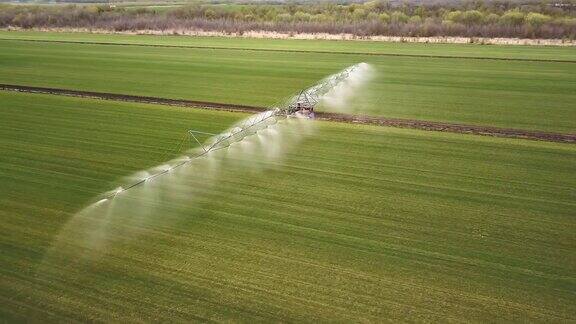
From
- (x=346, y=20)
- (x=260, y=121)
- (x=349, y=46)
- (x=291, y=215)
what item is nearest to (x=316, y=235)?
(x=291, y=215)

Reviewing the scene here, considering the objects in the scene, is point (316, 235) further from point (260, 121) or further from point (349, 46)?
point (349, 46)

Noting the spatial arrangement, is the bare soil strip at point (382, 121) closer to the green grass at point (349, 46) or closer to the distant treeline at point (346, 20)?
the green grass at point (349, 46)

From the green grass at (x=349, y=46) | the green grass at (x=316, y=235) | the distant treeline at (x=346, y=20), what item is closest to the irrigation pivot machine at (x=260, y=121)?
the green grass at (x=316, y=235)

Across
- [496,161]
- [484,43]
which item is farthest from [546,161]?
[484,43]

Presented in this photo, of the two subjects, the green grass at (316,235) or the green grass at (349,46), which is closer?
the green grass at (316,235)

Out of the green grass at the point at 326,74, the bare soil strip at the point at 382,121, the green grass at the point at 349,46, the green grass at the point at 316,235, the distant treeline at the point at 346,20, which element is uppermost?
the distant treeline at the point at 346,20

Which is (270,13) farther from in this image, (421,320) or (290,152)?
(421,320)

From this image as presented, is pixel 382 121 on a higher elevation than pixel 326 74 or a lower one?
lower
